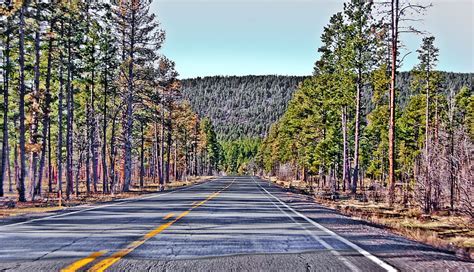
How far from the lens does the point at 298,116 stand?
63.0 metres

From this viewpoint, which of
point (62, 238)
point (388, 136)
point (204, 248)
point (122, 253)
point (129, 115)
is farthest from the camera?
point (388, 136)

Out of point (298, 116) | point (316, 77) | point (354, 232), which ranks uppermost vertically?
point (316, 77)

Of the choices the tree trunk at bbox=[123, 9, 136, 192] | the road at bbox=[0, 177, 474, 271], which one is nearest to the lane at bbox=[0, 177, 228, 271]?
the road at bbox=[0, 177, 474, 271]

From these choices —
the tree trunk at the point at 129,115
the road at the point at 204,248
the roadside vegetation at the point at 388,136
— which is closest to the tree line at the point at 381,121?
the roadside vegetation at the point at 388,136

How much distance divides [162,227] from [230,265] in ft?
16.7

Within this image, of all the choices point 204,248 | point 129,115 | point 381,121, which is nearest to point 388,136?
point 381,121

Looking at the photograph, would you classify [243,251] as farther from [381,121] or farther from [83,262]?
[381,121]

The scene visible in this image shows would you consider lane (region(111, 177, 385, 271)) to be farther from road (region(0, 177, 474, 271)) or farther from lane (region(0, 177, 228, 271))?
lane (region(0, 177, 228, 271))

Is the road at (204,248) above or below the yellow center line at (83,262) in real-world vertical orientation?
below

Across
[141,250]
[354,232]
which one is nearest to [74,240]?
[141,250]

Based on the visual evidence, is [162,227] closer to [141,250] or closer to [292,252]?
[141,250]

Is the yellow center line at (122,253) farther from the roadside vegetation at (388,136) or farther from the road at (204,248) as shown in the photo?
the roadside vegetation at (388,136)

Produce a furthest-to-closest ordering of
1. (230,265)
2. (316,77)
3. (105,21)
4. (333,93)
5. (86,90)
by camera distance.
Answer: (316,77)
(333,93)
(86,90)
(105,21)
(230,265)

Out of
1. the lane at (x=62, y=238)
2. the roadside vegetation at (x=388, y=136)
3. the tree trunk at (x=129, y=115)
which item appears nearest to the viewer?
the lane at (x=62, y=238)
